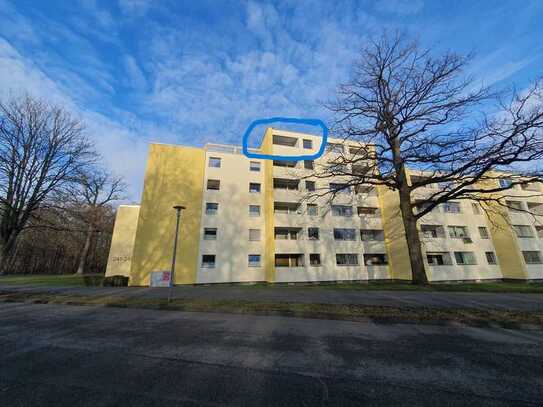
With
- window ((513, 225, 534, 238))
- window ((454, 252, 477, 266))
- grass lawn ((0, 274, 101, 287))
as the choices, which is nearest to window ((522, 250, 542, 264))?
window ((513, 225, 534, 238))

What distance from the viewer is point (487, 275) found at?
84.4ft

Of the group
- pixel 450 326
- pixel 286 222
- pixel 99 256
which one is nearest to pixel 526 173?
pixel 450 326

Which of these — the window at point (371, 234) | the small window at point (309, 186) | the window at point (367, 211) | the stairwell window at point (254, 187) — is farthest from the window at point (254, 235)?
the window at point (367, 211)

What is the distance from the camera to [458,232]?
27062mm

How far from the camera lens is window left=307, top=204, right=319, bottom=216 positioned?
80.9 ft

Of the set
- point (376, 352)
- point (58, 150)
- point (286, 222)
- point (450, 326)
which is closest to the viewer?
point (376, 352)

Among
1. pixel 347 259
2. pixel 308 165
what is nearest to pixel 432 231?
pixel 347 259

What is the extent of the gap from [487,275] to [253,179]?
97.8 feet

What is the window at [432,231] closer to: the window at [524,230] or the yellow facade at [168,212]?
the window at [524,230]

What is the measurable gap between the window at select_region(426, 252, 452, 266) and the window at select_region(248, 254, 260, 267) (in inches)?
800

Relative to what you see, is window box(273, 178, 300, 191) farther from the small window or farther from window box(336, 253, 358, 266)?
window box(336, 253, 358, 266)

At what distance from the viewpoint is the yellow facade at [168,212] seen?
68.1 feet

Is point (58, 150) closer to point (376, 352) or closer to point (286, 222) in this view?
point (286, 222)

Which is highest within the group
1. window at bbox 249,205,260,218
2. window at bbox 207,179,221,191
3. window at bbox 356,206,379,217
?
window at bbox 207,179,221,191
